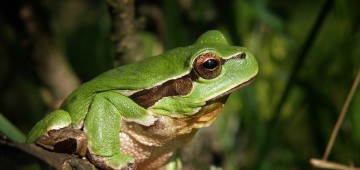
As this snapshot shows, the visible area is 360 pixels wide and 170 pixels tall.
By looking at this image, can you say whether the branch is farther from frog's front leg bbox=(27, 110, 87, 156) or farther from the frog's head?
the frog's head

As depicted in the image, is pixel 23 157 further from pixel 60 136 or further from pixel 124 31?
pixel 124 31

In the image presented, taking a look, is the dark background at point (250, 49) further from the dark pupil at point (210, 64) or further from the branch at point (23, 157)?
the branch at point (23, 157)

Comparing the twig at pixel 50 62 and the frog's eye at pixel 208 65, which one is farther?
the twig at pixel 50 62

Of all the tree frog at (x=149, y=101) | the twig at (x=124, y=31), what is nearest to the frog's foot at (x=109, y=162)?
the tree frog at (x=149, y=101)

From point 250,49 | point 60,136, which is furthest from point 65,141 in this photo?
point 250,49

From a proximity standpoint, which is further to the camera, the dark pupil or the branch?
the dark pupil

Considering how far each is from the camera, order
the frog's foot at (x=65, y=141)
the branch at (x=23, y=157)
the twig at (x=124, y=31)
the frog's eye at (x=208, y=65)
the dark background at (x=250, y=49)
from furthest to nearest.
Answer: the dark background at (x=250, y=49) → the twig at (x=124, y=31) → the frog's eye at (x=208, y=65) → the frog's foot at (x=65, y=141) → the branch at (x=23, y=157)

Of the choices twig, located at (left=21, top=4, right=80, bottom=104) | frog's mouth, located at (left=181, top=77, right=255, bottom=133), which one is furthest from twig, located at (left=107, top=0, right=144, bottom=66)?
twig, located at (left=21, top=4, right=80, bottom=104)

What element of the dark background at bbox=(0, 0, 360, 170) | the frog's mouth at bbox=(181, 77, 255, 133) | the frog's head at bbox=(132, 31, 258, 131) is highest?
the frog's head at bbox=(132, 31, 258, 131)
